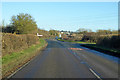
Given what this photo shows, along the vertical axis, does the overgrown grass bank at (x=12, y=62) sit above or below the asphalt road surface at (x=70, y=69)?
above

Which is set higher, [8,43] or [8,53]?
[8,43]

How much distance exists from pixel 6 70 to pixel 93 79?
209 inches

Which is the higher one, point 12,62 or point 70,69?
point 12,62

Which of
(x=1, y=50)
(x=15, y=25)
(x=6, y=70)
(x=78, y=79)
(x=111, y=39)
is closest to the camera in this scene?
(x=78, y=79)

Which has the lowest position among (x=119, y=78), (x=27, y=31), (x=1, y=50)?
(x=119, y=78)

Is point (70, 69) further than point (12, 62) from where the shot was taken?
No

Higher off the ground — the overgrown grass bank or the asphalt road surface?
the overgrown grass bank

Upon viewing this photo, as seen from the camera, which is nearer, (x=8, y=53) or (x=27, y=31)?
(x=8, y=53)

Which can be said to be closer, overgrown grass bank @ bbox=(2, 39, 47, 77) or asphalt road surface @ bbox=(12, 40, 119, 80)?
asphalt road surface @ bbox=(12, 40, 119, 80)

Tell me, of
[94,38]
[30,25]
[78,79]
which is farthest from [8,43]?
[94,38]

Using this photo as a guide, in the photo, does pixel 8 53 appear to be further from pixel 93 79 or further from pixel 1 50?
pixel 93 79

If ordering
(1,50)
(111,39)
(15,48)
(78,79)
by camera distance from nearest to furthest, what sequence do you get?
1. (78,79)
2. (1,50)
3. (15,48)
4. (111,39)

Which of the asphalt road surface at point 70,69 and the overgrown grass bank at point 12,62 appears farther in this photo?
the overgrown grass bank at point 12,62

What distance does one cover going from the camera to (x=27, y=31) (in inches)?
1641
